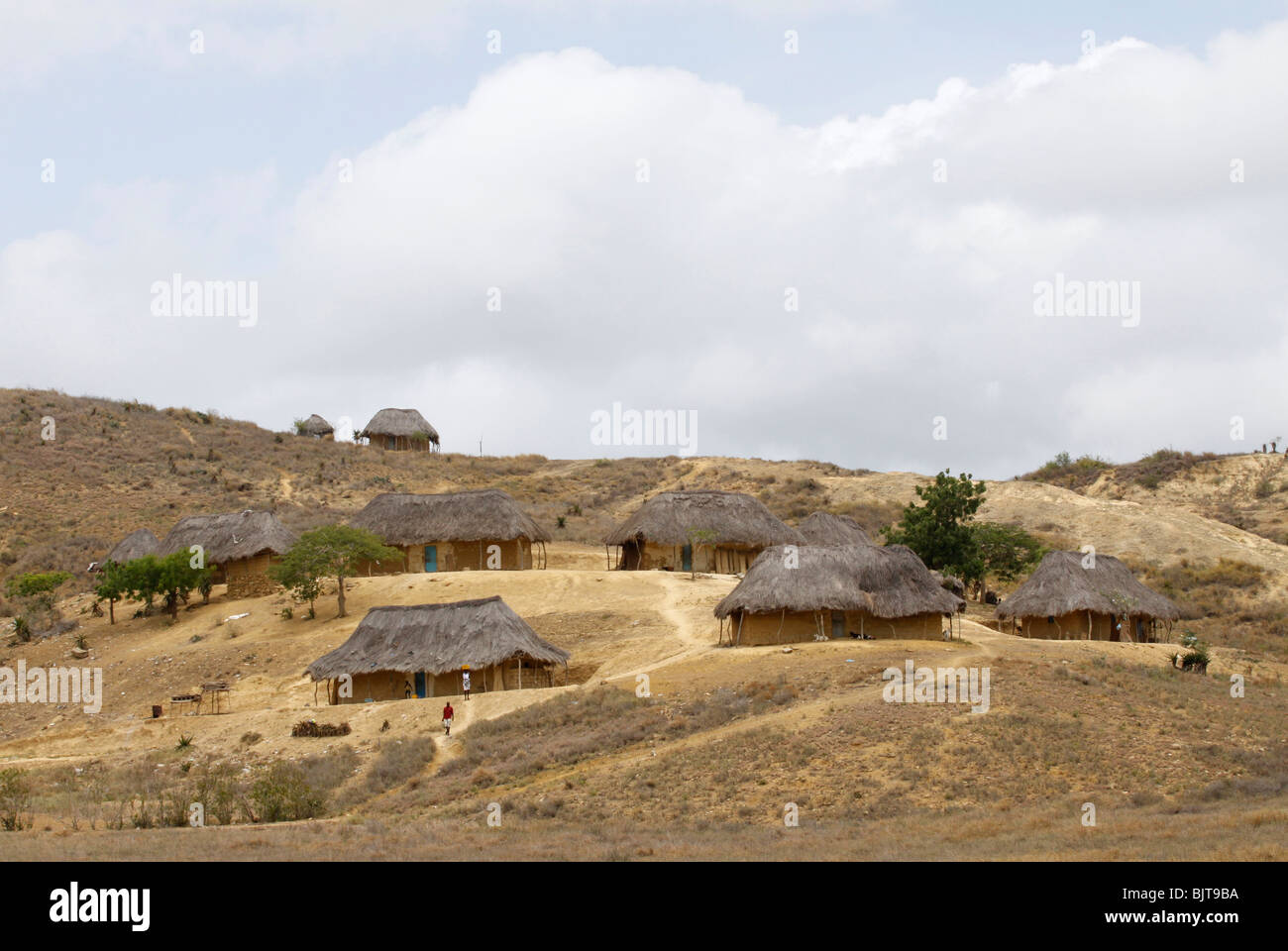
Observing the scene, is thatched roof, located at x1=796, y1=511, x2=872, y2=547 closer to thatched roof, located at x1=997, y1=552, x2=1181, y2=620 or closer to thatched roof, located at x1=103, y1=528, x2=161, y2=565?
thatched roof, located at x1=997, y1=552, x2=1181, y2=620

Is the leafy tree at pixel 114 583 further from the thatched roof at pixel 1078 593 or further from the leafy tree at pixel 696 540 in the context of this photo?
the thatched roof at pixel 1078 593

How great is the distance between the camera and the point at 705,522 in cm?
4766

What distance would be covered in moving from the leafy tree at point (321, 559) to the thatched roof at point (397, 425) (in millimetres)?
40573

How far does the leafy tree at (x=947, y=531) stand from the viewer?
151 ft

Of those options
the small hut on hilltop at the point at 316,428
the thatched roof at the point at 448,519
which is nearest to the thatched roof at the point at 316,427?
the small hut on hilltop at the point at 316,428

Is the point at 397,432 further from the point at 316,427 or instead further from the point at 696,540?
the point at 696,540

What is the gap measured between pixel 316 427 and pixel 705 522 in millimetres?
48374

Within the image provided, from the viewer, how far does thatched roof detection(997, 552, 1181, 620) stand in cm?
3844

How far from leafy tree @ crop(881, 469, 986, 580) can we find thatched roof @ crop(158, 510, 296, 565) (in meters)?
24.3

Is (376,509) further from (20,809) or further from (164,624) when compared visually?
(20,809)

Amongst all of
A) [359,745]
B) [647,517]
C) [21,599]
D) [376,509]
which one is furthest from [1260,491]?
[21,599]

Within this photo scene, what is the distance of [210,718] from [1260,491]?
56741 mm

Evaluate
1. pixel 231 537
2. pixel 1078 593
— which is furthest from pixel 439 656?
pixel 1078 593
